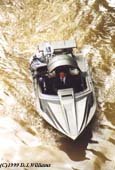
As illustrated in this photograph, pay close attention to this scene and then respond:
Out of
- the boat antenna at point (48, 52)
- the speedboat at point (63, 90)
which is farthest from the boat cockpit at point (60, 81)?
the boat antenna at point (48, 52)

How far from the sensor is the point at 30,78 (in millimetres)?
9336

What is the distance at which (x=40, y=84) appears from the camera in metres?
8.38

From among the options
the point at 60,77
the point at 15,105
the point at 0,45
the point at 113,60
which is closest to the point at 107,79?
the point at 113,60

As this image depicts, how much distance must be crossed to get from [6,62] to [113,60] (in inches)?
101

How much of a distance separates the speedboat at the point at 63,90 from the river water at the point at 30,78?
0.41 meters

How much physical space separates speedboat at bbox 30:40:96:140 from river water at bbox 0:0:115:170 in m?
0.41

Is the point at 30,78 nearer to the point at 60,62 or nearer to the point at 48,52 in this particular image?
the point at 48,52

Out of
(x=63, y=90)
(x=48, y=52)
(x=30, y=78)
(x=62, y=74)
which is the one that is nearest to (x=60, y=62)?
(x=62, y=74)

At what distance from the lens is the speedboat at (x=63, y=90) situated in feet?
25.0

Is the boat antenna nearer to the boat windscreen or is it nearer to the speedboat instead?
the speedboat

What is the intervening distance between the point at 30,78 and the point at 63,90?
4.89 ft

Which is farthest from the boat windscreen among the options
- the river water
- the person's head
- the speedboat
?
the river water

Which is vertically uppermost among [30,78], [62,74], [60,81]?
[62,74]

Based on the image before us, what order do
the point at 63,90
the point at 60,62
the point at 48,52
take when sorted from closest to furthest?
the point at 63,90, the point at 60,62, the point at 48,52
